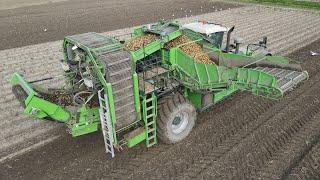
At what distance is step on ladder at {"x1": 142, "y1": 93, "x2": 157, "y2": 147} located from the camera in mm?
6871

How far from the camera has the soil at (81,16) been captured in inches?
745

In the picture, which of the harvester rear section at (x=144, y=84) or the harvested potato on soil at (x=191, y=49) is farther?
the harvested potato on soil at (x=191, y=49)

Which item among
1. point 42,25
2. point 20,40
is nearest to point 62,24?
point 42,25

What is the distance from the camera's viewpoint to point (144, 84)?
6.80 m

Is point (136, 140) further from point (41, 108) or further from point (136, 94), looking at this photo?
point (41, 108)

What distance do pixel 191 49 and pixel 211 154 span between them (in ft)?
8.03

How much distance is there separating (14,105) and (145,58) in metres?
4.63

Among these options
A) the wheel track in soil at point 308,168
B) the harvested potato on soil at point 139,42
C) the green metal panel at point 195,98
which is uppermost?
the harvested potato on soil at point 139,42

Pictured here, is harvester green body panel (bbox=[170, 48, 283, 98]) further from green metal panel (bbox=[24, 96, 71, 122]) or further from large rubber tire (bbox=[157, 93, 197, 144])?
green metal panel (bbox=[24, 96, 71, 122])

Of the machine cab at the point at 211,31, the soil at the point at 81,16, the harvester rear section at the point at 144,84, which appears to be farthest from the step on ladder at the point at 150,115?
the soil at the point at 81,16

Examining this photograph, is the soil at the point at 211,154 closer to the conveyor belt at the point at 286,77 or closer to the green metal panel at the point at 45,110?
the conveyor belt at the point at 286,77

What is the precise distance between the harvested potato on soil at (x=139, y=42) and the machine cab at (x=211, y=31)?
1.43 meters

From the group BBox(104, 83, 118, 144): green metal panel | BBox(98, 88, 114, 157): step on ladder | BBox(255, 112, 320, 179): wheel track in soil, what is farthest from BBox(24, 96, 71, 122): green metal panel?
BBox(255, 112, 320, 179): wheel track in soil

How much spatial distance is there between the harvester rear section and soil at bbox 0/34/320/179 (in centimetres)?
40
